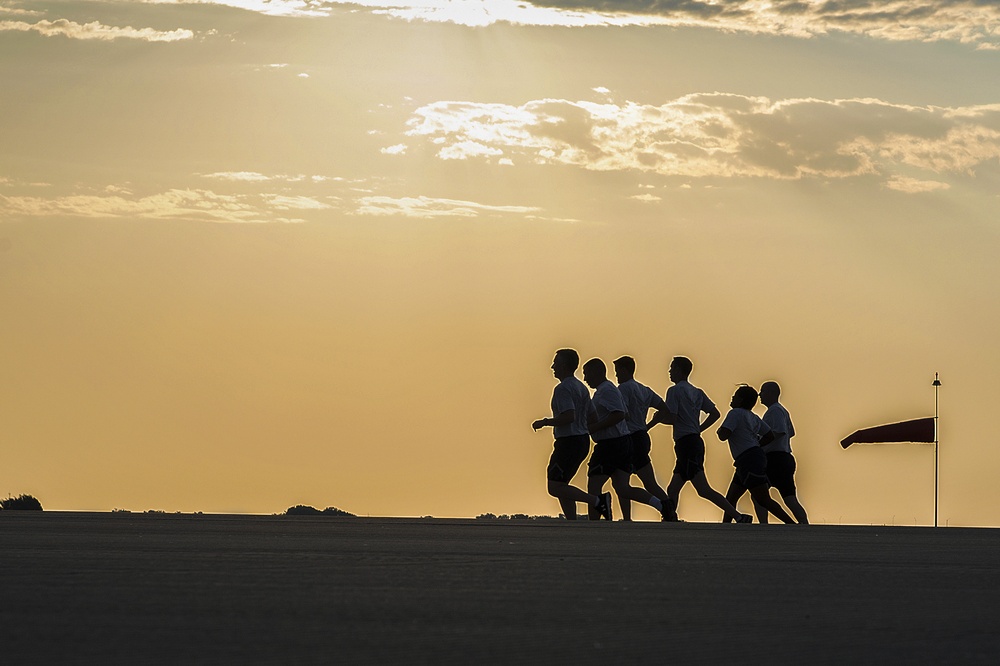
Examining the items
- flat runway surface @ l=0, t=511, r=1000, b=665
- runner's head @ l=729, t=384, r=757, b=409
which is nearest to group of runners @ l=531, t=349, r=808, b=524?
runner's head @ l=729, t=384, r=757, b=409

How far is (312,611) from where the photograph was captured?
6.06 m

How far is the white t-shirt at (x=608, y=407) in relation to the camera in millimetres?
18297

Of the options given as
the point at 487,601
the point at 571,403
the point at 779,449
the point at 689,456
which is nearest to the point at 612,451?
the point at 571,403

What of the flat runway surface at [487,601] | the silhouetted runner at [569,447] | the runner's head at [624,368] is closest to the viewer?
the flat runway surface at [487,601]

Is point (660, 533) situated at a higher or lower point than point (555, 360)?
lower

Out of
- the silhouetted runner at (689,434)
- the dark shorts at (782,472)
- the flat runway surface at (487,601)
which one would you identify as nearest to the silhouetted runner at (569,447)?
the silhouetted runner at (689,434)

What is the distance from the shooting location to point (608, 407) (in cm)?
1828

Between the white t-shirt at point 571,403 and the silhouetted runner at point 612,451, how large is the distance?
0.11m

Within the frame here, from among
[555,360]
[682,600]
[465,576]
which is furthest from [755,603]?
[555,360]

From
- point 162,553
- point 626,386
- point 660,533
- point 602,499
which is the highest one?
point 626,386

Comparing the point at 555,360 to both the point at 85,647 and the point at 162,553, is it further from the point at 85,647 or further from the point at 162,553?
the point at 85,647

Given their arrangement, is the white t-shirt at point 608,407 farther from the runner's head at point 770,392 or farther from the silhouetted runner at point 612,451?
the runner's head at point 770,392

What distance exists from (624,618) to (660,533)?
7586 millimetres

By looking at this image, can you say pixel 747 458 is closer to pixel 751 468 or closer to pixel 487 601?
pixel 751 468
